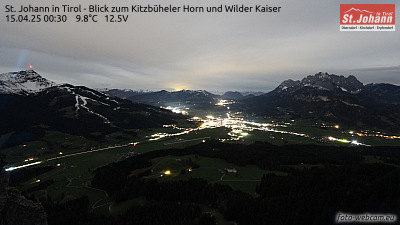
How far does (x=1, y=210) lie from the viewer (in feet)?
85.5

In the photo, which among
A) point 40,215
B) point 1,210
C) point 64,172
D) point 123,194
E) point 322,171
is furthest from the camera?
point 64,172

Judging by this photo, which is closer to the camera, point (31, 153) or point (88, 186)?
point (88, 186)

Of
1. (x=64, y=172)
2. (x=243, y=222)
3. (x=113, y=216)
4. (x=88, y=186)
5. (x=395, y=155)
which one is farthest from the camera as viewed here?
(x=395, y=155)

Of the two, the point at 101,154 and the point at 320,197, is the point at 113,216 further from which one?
the point at 101,154

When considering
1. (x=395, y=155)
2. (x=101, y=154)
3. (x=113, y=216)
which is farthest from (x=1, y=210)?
(x=395, y=155)

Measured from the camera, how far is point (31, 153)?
522 feet

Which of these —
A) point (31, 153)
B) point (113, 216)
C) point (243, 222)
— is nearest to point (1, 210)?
point (113, 216)

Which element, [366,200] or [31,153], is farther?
[31,153]

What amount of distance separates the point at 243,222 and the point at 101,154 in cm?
14177

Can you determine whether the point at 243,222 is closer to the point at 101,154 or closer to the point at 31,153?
the point at 101,154

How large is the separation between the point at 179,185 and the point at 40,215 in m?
61.0

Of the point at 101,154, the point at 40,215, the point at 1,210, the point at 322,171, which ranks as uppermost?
the point at 1,210

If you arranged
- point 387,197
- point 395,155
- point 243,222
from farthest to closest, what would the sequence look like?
point 395,155
point 387,197
point 243,222

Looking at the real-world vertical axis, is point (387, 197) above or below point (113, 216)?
above
